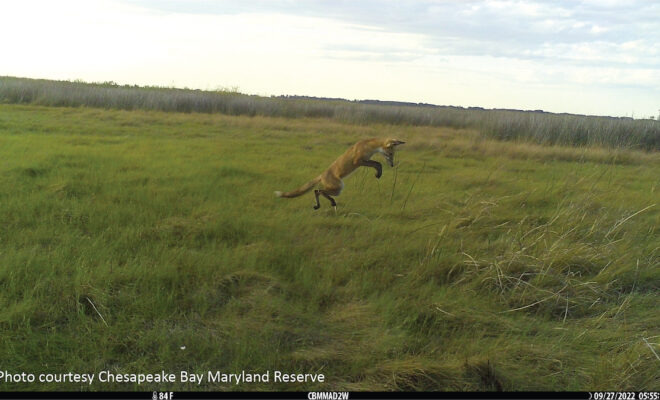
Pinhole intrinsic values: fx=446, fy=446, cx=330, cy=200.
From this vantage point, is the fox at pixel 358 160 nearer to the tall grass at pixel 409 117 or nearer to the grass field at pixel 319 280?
the grass field at pixel 319 280

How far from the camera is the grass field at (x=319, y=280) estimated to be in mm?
2680

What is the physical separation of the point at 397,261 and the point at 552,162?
7520mm

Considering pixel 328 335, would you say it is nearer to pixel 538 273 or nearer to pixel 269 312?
pixel 269 312

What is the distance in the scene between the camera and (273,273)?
3.71 meters

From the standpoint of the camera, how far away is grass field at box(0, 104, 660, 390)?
8.79ft

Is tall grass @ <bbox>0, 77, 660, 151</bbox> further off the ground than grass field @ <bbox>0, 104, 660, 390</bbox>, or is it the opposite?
tall grass @ <bbox>0, 77, 660, 151</bbox>

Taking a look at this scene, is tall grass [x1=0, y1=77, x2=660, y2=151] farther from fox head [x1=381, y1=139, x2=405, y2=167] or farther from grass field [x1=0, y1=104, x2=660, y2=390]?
fox head [x1=381, y1=139, x2=405, y2=167]

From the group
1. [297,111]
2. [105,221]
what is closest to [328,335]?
[105,221]
